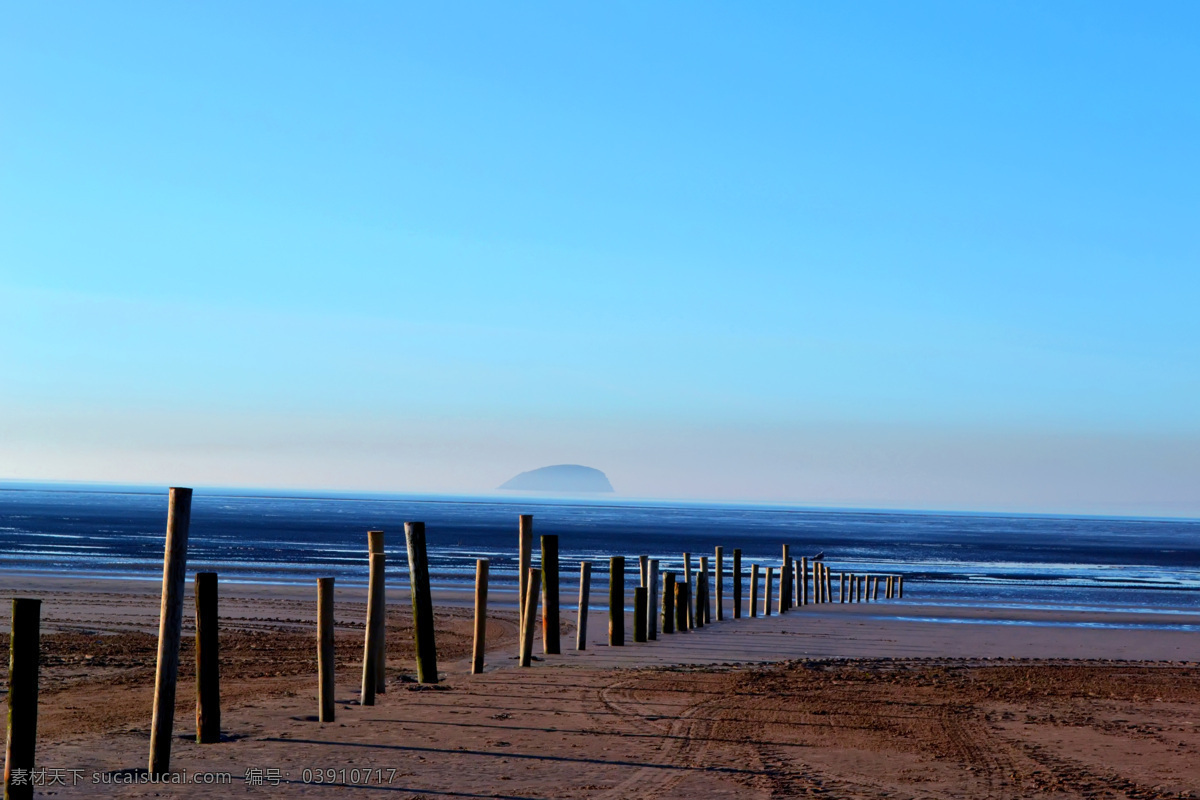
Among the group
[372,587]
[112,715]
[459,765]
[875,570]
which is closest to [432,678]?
[372,587]

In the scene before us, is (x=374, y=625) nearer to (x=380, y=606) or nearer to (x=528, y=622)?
(x=380, y=606)

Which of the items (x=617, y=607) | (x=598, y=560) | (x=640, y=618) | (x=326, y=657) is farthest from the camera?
(x=598, y=560)

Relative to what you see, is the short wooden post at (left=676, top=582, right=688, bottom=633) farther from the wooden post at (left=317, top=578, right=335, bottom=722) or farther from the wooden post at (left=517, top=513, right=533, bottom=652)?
the wooden post at (left=317, top=578, right=335, bottom=722)

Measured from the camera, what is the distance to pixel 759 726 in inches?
452

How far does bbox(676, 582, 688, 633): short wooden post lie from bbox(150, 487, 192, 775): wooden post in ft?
47.3

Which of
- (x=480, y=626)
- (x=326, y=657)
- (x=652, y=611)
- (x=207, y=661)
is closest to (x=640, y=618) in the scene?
(x=652, y=611)

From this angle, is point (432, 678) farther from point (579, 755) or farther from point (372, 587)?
point (579, 755)

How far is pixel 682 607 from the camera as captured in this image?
2255 cm

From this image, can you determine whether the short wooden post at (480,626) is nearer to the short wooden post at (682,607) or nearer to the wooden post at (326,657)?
the wooden post at (326,657)

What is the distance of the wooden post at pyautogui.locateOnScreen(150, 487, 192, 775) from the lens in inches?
335

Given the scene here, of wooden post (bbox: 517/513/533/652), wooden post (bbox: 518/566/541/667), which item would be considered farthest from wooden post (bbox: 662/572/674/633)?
wooden post (bbox: 518/566/541/667)

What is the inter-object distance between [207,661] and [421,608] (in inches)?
160

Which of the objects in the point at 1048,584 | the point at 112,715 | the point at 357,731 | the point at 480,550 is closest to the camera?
the point at 357,731

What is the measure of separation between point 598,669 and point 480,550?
45.4 metres
